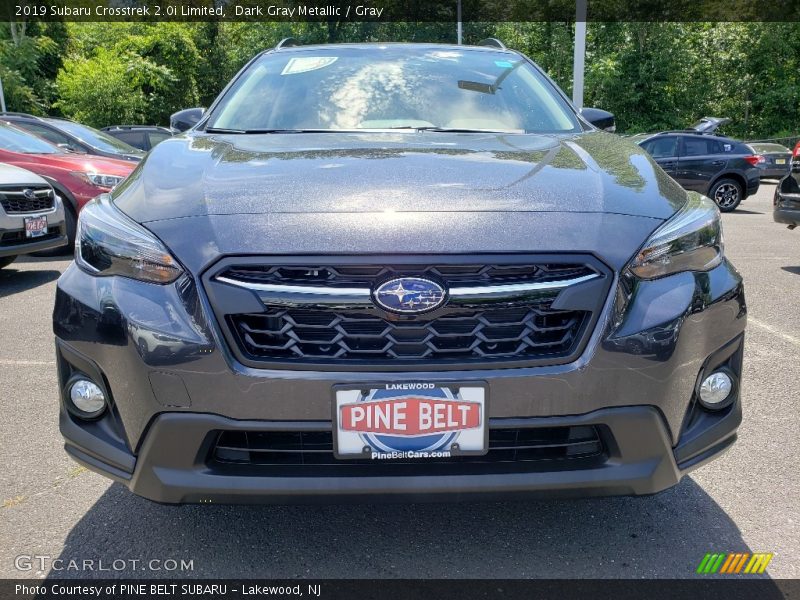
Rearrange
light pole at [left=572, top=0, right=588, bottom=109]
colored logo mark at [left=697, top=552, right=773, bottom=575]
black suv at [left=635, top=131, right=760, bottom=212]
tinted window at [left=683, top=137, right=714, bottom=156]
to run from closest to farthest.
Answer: colored logo mark at [left=697, top=552, right=773, bottom=575] < black suv at [left=635, top=131, right=760, bottom=212] < tinted window at [left=683, top=137, right=714, bottom=156] < light pole at [left=572, top=0, right=588, bottom=109]

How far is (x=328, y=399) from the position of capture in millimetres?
1723

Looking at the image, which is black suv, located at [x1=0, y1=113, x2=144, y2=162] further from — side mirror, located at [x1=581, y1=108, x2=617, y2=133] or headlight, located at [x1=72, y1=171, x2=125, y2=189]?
side mirror, located at [x1=581, y1=108, x2=617, y2=133]

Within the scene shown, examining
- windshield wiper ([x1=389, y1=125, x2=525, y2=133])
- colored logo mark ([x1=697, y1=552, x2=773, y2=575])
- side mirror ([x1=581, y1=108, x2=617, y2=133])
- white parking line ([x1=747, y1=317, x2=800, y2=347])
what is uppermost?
windshield wiper ([x1=389, y1=125, x2=525, y2=133])

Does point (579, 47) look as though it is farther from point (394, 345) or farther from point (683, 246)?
point (394, 345)

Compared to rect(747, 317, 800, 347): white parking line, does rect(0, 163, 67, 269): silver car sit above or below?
above

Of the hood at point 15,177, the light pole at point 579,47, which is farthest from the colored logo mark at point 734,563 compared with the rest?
the light pole at point 579,47

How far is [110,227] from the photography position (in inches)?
77.2

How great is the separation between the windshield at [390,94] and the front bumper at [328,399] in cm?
127

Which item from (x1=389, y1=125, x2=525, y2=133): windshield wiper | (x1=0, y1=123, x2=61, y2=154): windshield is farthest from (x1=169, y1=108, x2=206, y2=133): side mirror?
(x1=0, y1=123, x2=61, y2=154): windshield

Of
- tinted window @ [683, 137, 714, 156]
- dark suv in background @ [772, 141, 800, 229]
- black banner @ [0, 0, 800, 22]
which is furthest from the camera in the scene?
black banner @ [0, 0, 800, 22]

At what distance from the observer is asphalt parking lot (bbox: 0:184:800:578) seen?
6.97 ft

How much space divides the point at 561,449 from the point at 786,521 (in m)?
1.05

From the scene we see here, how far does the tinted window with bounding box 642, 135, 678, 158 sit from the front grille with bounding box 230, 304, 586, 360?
12669mm

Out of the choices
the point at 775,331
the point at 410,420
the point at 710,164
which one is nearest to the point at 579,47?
the point at 710,164
